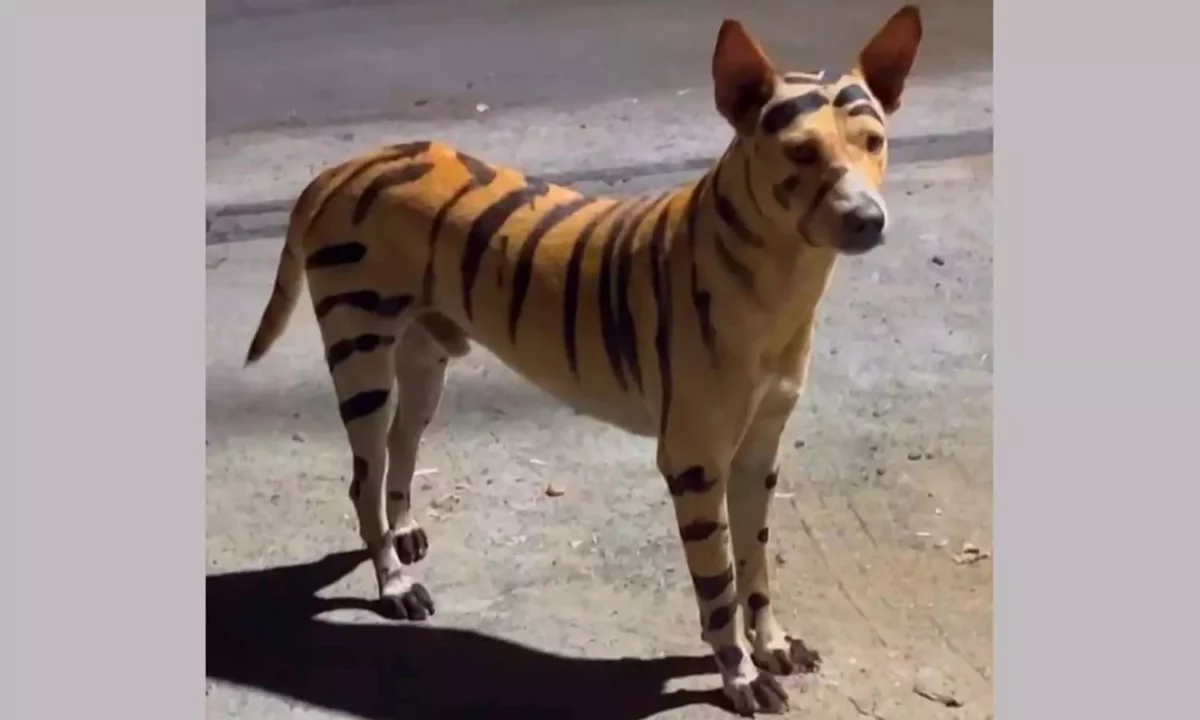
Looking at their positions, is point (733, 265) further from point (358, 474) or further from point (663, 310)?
point (358, 474)

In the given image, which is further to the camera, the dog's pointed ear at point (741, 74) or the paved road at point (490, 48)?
the paved road at point (490, 48)

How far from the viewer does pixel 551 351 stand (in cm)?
177

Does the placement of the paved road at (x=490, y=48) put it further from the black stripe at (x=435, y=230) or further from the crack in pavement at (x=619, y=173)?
the black stripe at (x=435, y=230)

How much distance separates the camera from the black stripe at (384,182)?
184 cm

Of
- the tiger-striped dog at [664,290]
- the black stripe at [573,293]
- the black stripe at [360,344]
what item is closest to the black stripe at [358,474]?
the tiger-striped dog at [664,290]

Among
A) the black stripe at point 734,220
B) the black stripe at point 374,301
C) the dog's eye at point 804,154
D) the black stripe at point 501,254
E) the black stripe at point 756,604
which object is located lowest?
the black stripe at point 756,604

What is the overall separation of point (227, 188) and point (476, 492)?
1608 mm

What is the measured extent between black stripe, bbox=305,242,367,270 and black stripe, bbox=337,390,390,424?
189 mm

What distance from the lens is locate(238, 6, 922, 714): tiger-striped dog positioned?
1.49 m

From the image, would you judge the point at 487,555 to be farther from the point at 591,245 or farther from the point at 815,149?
the point at 815,149

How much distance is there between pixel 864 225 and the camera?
140 cm

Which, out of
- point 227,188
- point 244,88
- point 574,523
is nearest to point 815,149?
point 574,523

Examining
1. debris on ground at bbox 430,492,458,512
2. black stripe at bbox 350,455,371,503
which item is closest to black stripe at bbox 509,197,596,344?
black stripe at bbox 350,455,371,503

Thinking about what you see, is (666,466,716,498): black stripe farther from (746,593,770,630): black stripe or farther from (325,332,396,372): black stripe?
(325,332,396,372): black stripe
